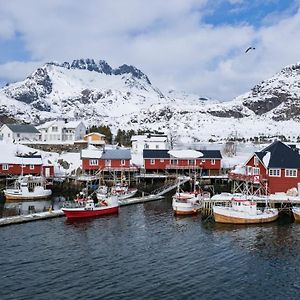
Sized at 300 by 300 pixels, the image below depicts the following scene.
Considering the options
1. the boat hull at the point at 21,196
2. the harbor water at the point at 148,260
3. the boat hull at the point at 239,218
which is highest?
the boat hull at the point at 21,196

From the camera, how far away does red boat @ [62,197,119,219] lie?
1914 inches

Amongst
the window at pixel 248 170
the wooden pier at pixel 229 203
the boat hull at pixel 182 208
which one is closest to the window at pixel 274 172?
the window at pixel 248 170

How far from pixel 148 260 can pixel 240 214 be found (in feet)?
53.2

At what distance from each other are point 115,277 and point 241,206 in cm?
2103

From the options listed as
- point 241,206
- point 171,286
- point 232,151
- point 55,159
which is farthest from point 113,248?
point 232,151

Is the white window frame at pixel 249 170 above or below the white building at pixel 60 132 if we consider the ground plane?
below

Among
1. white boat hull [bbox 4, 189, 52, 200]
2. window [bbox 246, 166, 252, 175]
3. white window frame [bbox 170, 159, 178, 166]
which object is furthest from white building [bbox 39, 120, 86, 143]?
window [bbox 246, 166, 252, 175]

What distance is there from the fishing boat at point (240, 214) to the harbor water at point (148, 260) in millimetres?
1034

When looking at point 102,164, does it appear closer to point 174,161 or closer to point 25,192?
point 174,161

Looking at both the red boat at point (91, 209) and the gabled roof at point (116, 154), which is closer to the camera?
the red boat at point (91, 209)

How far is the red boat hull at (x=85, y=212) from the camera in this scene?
1909 inches

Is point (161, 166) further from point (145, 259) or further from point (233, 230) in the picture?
point (145, 259)

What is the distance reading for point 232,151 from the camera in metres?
107

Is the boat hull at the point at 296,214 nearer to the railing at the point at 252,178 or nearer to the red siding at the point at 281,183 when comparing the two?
the red siding at the point at 281,183
